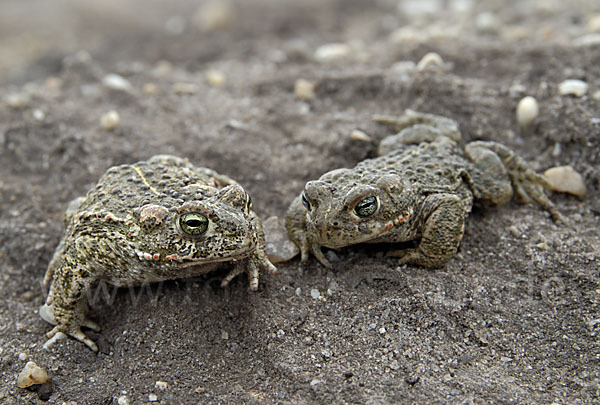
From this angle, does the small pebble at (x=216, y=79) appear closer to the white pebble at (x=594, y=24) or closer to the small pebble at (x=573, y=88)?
the small pebble at (x=573, y=88)

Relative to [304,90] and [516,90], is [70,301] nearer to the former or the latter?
[304,90]

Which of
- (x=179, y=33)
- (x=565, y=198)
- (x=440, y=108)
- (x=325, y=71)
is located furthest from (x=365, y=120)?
(x=179, y=33)

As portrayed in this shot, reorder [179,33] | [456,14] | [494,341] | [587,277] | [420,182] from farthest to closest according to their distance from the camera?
[179,33] < [456,14] < [420,182] < [587,277] < [494,341]

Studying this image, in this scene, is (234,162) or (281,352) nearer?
(281,352)

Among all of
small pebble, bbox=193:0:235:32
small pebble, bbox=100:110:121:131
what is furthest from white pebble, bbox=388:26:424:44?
small pebble, bbox=100:110:121:131

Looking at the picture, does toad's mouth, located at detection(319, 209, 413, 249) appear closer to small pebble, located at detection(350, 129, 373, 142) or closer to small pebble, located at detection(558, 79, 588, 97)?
small pebble, located at detection(350, 129, 373, 142)

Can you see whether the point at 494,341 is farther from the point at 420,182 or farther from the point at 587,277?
the point at 420,182

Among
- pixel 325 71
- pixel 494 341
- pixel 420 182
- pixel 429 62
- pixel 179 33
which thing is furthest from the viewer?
pixel 179 33
